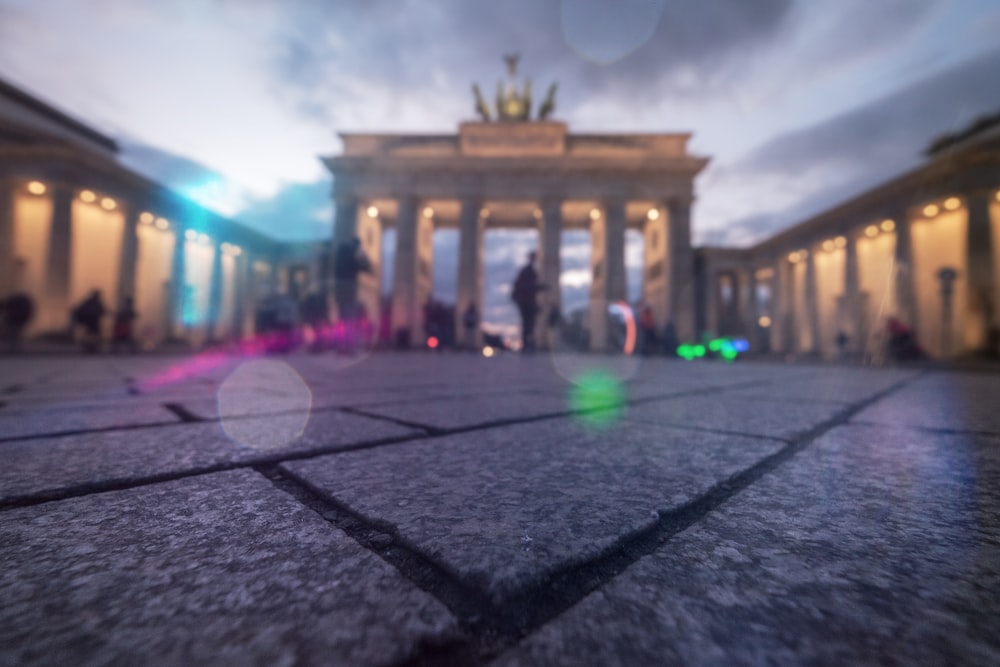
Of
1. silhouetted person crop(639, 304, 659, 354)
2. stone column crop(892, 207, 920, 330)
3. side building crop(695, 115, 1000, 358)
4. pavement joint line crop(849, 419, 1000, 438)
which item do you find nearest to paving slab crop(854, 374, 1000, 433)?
pavement joint line crop(849, 419, 1000, 438)

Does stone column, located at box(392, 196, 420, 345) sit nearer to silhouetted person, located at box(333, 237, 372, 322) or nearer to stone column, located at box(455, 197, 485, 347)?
stone column, located at box(455, 197, 485, 347)

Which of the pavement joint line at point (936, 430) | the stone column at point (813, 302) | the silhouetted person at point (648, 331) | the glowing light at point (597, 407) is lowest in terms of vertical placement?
the glowing light at point (597, 407)

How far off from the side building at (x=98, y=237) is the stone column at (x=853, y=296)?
35.7m

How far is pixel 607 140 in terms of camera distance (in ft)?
73.3

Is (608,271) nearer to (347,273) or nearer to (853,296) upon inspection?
(853,296)

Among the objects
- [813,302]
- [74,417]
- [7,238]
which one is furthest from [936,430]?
[813,302]

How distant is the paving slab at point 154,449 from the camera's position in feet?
2.55

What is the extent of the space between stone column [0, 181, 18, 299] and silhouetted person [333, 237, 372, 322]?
1916cm

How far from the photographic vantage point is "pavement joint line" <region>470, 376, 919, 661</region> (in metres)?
0.39

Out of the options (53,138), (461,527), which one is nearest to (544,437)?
(461,527)

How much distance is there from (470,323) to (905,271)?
20.5m

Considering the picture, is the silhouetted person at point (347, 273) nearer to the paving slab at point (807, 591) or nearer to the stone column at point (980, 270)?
the paving slab at point (807, 591)

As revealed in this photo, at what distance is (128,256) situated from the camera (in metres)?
20.2

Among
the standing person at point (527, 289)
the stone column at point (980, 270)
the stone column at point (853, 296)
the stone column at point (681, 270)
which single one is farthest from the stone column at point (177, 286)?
the stone column at point (980, 270)
